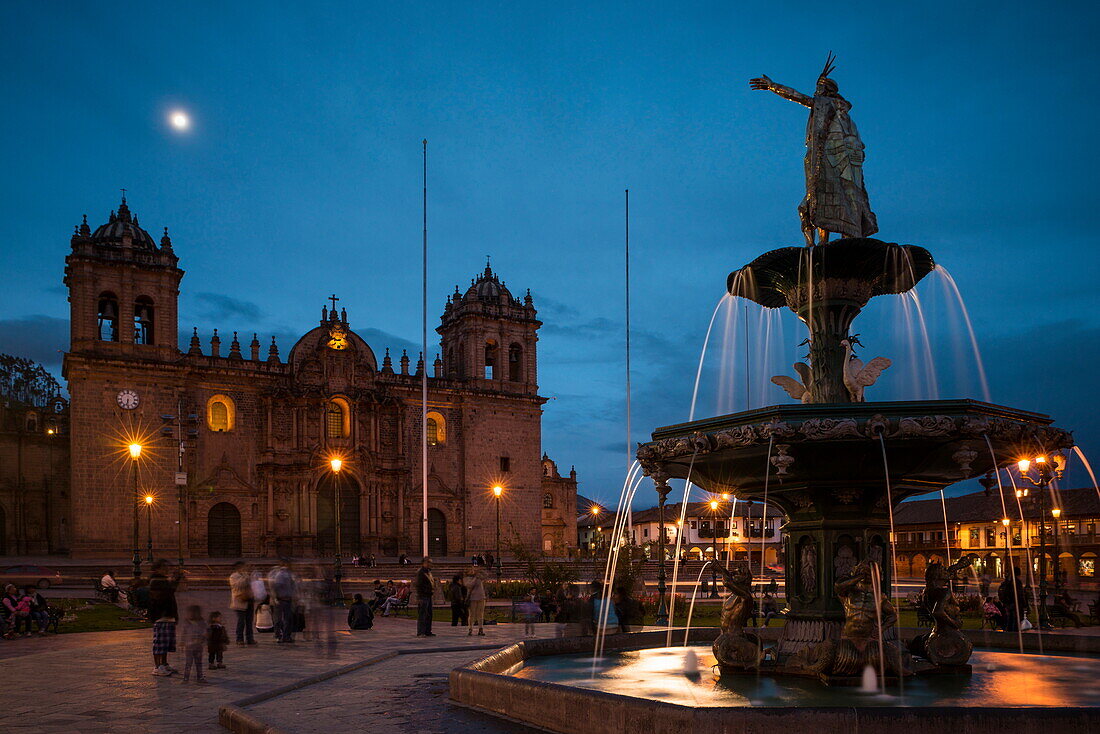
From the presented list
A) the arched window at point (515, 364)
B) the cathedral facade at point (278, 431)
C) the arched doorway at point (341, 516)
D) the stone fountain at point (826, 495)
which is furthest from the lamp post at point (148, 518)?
the stone fountain at point (826, 495)

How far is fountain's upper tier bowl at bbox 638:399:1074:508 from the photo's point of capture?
771 cm

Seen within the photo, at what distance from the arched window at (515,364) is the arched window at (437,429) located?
5.07 m

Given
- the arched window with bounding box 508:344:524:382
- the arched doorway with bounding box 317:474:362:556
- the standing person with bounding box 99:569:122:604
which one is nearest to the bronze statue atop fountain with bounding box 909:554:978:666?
the standing person with bounding box 99:569:122:604

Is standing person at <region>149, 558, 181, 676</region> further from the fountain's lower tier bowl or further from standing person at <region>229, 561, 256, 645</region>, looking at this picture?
the fountain's lower tier bowl

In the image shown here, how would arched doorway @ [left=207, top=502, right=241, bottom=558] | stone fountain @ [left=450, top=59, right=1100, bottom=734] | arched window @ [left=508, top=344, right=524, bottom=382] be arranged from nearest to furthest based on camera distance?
1. stone fountain @ [left=450, top=59, right=1100, bottom=734]
2. arched doorway @ [left=207, top=502, right=241, bottom=558]
3. arched window @ [left=508, top=344, right=524, bottom=382]

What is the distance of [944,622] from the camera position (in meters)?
8.69

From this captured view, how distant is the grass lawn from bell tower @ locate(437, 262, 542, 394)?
27.4 m

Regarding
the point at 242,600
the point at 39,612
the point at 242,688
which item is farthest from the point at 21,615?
the point at 242,688

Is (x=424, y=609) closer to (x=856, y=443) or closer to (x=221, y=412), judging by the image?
(x=856, y=443)

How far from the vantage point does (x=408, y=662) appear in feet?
39.7

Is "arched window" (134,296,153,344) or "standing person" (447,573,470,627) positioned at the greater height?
"arched window" (134,296,153,344)

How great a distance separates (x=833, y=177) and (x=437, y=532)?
134 feet

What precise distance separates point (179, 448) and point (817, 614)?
122ft

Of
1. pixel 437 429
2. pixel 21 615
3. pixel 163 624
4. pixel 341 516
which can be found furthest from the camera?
pixel 437 429
